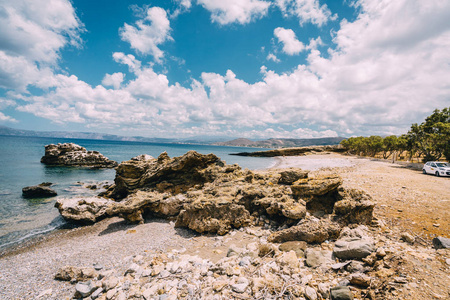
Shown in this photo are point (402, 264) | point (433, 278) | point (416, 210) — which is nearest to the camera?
point (433, 278)

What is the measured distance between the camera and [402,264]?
5246 mm

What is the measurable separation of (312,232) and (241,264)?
3.61 metres

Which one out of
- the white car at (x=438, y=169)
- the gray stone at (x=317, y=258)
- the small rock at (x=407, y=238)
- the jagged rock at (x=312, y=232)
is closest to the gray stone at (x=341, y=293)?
the gray stone at (x=317, y=258)

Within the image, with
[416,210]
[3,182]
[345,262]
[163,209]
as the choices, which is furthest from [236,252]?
[3,182]

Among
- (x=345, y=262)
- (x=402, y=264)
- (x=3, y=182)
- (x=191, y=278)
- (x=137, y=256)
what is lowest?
(x=3, y=182)

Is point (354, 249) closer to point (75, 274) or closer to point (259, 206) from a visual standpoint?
point (259, 206)

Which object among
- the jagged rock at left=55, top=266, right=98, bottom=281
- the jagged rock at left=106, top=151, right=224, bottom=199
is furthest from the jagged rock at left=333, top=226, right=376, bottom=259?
the jagged rock at left=106, top=151, right=224, bottom=199

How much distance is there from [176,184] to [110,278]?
1329 cm

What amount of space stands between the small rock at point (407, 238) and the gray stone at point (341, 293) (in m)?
4.64

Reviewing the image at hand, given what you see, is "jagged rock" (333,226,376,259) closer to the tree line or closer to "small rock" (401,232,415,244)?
"small rock" (401,232,415,244)

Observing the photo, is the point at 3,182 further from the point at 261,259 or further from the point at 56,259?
the point at 261,259

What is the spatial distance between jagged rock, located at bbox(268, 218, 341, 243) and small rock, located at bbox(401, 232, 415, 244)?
2214mm

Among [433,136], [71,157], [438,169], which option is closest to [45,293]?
[438,169]

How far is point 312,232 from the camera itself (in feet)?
26.8
